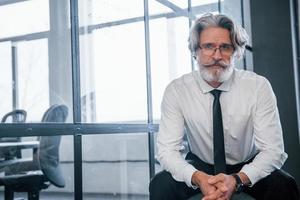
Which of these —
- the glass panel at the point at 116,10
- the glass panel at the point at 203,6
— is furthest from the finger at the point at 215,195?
the glass panel at the point at 203,6

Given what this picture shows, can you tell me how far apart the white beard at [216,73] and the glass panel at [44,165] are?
748 millimetres

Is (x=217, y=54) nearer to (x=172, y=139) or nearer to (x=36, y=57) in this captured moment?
(x=172, y=139)

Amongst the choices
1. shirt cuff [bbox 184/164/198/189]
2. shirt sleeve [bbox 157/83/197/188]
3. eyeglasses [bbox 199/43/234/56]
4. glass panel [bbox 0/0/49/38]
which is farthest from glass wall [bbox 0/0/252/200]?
eyeglasses [bbox 199/43/234/56]

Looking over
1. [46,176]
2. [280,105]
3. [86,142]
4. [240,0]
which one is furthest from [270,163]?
[240,0]

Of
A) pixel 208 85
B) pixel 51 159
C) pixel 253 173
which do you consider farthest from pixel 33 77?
pixel 253 173

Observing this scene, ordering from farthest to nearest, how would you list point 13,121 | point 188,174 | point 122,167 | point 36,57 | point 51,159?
point 122,167
point 51,159
point 36,57
point 188,174
point 13,121

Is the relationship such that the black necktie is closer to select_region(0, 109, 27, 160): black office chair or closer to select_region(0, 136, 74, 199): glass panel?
select_region(0, 136, 74, 199): glass panel

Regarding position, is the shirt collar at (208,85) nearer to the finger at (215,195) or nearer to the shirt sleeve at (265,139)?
the shirt sleeve at (265,139)

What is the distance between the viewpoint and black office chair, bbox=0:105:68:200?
2.15 metres

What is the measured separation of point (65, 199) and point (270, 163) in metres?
1.12

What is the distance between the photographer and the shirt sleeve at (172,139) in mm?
1736

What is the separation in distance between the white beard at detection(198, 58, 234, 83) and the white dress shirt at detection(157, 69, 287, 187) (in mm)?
53

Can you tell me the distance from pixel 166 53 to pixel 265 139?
4.21ft

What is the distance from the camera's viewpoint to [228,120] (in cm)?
191
